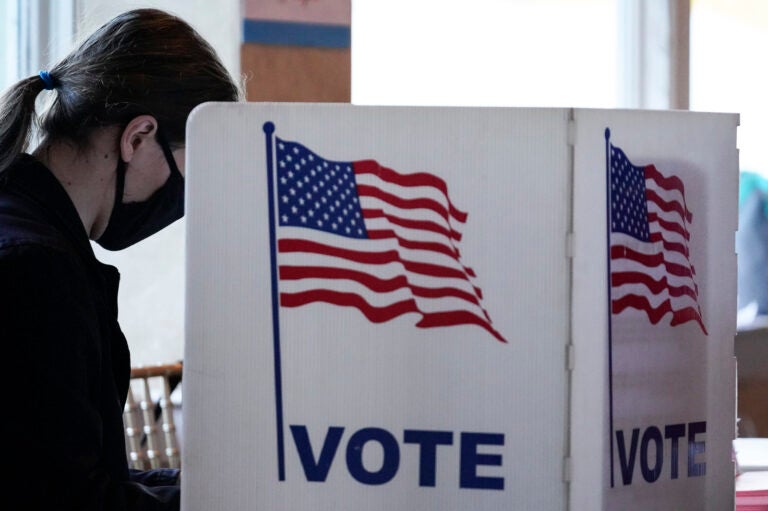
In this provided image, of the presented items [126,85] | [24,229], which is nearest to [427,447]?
[24,229]

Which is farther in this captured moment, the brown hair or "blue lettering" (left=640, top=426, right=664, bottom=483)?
the brown hair

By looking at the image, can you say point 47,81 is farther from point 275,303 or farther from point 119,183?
point 275,303

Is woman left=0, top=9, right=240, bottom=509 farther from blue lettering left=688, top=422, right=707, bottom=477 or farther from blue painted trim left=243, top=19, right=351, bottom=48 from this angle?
blue painted trim left=243, top=19, right=351, bottom=48

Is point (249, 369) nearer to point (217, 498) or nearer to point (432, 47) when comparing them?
point (217, 498)

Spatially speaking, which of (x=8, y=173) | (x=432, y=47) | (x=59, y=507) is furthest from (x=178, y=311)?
(x=59, y=507)

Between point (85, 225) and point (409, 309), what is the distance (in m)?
0.61

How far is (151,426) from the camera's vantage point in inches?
99.8

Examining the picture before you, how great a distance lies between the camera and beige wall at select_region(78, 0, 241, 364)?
2.88 m

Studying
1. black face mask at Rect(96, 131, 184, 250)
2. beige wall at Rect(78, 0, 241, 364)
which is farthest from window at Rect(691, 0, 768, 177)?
black face mask at Rect(96, 131, 184, 250)

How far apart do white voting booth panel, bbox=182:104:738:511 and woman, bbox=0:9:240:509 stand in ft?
0.53

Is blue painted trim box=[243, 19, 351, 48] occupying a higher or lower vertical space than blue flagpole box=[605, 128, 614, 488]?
higher

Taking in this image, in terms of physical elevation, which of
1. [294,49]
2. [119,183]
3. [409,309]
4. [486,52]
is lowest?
[409,309]

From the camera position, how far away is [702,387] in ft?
3.30

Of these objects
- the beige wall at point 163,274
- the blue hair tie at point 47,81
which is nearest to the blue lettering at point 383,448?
the blue hair tie at point 47,81
